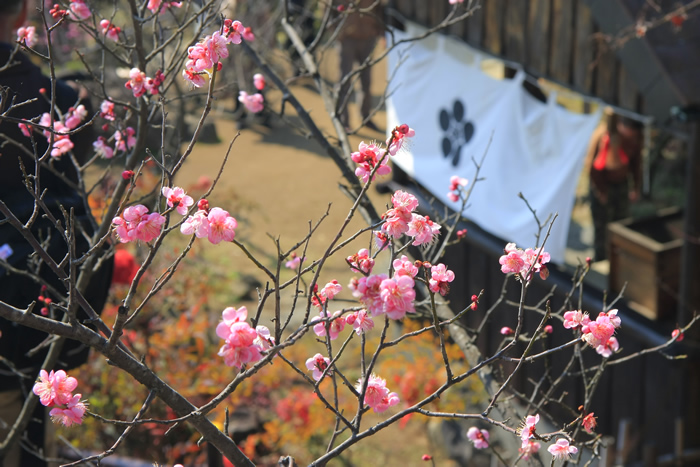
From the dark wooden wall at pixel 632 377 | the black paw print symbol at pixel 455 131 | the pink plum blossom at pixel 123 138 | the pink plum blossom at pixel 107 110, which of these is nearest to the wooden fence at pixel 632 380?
the dark wooden wall at pixel 632 377

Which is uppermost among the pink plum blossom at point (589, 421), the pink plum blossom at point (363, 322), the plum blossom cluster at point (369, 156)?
the plum blossom cluster at point (369, 156)

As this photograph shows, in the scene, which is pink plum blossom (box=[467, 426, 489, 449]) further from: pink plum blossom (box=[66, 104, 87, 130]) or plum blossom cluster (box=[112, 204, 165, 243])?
pink plum blossom (box=[66, 104, 87, 130])

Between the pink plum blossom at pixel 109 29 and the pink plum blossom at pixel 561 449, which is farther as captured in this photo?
the pink plum blossom at pixel 109 29

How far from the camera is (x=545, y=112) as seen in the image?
227 inches

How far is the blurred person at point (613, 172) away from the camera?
278 inches

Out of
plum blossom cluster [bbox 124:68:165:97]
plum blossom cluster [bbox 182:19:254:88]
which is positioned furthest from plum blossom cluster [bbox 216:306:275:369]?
plum blossom cluster [bbox 124:68:165:97]

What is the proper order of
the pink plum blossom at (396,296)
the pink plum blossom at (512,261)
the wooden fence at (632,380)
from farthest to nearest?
the wooden fence at (632,380) < the pink plum blossom at (512,261) < the pink plum blossom at (396,296)

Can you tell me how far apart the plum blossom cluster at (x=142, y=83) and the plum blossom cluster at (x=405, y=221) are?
1.22 meters

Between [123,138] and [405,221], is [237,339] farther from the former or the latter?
[123,138]

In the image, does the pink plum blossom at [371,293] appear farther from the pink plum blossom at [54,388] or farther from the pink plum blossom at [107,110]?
the pink plum blossom at [107,110]

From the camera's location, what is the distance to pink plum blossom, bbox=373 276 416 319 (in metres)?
1.54

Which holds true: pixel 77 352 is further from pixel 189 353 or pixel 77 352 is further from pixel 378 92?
pixel 378 92

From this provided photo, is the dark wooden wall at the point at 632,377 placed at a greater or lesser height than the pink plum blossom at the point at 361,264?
lesser

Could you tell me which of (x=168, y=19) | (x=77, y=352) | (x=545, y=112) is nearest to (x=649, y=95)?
(x=545, y=112)
